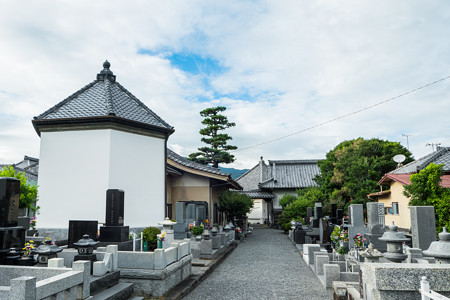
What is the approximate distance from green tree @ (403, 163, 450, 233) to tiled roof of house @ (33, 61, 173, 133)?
34.8 feet

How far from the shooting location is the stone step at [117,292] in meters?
5.58

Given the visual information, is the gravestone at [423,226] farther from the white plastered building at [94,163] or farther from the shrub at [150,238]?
the white plastered building at [94,163]

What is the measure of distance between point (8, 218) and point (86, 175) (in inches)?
222

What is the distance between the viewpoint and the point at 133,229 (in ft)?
39.5

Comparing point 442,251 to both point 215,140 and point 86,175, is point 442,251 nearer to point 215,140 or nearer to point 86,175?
point 86,175

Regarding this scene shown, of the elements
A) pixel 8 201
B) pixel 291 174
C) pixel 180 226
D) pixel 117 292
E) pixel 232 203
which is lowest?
pixel 117 292

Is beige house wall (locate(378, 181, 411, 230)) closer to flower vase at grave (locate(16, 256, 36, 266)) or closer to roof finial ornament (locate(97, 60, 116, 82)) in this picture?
roof finial ornament (locate(97, 60, 116, 82))

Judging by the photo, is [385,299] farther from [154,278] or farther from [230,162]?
[230,162]

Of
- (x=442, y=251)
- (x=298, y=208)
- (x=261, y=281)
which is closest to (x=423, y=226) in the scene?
(x=261, y=281)

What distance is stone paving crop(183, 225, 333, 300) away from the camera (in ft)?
24.9

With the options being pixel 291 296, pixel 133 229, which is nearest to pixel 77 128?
pixel 133 229

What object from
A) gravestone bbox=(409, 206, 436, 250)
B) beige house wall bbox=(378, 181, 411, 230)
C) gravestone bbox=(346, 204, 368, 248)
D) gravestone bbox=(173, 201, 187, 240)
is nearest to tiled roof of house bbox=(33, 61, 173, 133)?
gravestone bbox=(173, 201, 187, 240)

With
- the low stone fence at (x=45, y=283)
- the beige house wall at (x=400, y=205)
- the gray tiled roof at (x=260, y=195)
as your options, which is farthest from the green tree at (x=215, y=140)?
the low stone fence at (x=45, y=283)

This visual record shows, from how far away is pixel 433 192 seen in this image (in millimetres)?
12141
